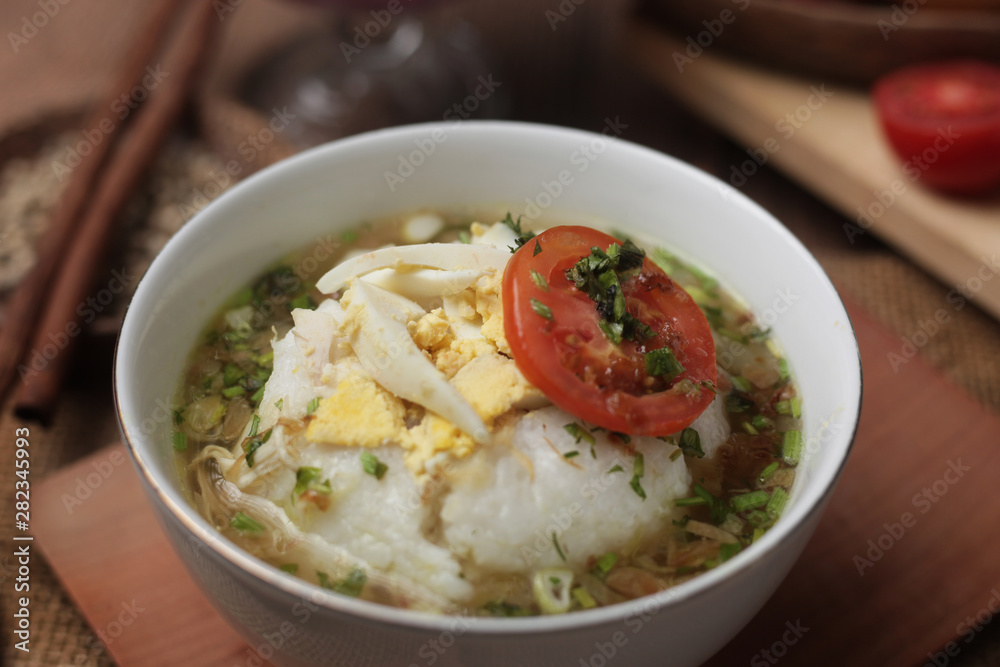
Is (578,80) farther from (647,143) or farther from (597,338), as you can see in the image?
(597,338)

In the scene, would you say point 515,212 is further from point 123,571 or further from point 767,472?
point 123,571

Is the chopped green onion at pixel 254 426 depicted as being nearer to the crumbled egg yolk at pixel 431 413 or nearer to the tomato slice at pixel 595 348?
the crumbled egg yolk at pixel 431 413

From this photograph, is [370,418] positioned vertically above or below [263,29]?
above

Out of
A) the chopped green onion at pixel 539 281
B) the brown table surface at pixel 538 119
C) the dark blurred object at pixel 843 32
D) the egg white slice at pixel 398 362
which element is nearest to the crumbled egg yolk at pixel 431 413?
the egg white slice at pixel 398 362

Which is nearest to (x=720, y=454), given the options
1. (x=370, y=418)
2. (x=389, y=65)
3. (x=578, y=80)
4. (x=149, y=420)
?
A: (x=370, y=418)

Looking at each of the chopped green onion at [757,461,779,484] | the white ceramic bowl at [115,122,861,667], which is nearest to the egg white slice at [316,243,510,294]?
the white ceramic bowl at [115,122,861,667]
